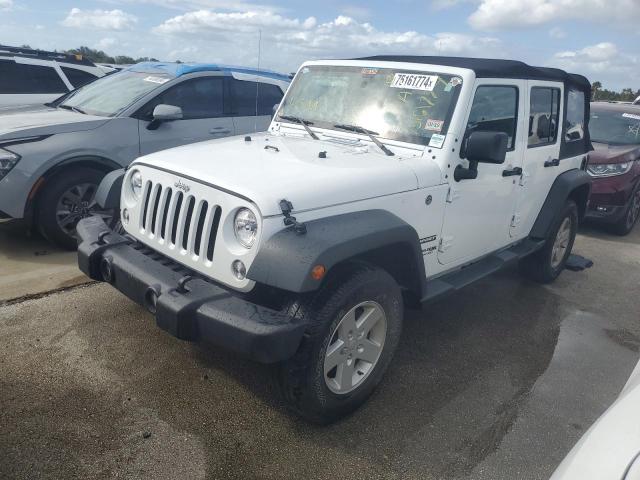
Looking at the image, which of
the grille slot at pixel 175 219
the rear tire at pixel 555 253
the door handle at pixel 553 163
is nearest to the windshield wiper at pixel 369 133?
the grille slot at pixel 175 219

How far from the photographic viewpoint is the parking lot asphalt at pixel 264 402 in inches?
103

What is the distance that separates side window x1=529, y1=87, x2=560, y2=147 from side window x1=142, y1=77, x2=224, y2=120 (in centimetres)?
348

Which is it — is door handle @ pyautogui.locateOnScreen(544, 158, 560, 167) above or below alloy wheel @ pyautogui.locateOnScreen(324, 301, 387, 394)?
above

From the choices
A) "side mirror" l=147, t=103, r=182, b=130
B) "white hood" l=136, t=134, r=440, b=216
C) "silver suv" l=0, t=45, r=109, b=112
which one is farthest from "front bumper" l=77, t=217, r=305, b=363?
"silver suv" l=0, t=45, r=109, b=112

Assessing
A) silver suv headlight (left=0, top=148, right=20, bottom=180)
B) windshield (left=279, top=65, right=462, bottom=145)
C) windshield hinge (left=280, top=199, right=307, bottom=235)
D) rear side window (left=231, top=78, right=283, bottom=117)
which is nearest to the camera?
windshield hinge (left=280, top=199, right=307, bottom=235)

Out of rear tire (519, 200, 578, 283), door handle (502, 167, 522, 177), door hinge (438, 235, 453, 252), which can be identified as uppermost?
door handle (502, 167, 522, 177)

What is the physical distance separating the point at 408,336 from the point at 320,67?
2.24 m

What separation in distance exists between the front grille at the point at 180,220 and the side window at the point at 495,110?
186cm

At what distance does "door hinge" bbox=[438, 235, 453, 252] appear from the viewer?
3.53 metres

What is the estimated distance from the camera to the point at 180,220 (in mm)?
2883

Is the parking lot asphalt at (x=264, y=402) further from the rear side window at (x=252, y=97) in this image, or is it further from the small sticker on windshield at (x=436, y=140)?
the rear side window at (x=252, y=97)

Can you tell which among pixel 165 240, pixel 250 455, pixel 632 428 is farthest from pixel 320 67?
pixel 632 428

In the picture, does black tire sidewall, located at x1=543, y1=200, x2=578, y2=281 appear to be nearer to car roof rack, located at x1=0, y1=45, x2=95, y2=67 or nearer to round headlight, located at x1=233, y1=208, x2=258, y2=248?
round headlight, located at x1=233, y1=208, x2=258, y2=248

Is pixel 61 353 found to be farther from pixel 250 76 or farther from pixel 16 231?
pixel 250 76
